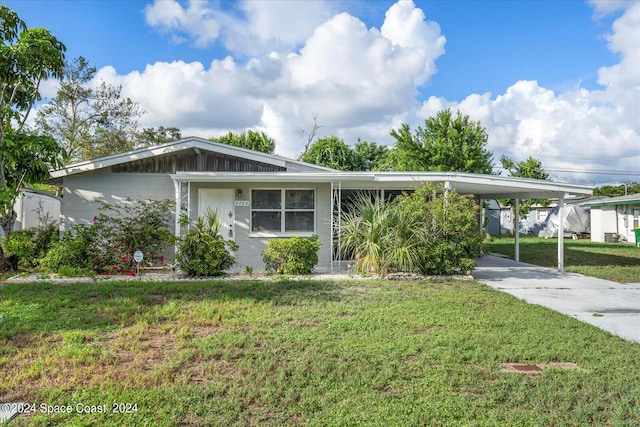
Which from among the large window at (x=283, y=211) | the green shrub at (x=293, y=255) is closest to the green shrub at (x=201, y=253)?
the green shrub at (x=293, y=255)

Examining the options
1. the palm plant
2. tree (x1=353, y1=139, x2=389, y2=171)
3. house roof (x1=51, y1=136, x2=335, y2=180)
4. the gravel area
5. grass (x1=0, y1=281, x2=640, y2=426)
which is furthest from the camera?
tree (x1=353, y1=139, x2=389, y2=171)

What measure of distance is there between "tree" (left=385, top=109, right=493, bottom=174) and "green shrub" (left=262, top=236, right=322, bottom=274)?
18604mm

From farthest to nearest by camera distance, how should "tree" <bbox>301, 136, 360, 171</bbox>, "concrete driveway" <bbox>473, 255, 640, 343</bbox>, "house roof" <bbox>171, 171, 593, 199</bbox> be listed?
"tree" <bbox>301, 136, 360, 171</bbox> < "house roof" <bbox>171, 171, 593, 199</bbox> < "concrete driveway" <bbox>473, 255, 640, 343</bbox>

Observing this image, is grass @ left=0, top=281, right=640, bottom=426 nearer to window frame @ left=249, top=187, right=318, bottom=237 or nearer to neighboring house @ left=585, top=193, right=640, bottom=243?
window frame @ left=249, top=187, right=318, bottom=237

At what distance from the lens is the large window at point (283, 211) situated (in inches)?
439

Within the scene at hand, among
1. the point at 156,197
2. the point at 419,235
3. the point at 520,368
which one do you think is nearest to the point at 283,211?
the point at 156,197

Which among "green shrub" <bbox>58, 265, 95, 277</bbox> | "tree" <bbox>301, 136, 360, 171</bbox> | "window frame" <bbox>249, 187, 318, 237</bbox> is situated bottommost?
"green shrub" <bbox>58, 265, 95, 277</bbox>

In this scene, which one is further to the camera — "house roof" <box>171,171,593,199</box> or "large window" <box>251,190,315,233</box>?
"large window" <box>251,190,315,233</box>

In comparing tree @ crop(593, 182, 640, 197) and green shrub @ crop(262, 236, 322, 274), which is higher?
tree @ crop(593, 182, 640, 197)

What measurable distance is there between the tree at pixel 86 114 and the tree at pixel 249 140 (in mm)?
8897

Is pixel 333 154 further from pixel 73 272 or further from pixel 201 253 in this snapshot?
pixel 73 272

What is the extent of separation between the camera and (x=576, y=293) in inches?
316

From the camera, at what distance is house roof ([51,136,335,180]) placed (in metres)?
10.7

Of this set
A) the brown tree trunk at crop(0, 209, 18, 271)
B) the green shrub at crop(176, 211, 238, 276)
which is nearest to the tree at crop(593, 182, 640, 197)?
the green shrub at crop(176, 211, 238, 276)
